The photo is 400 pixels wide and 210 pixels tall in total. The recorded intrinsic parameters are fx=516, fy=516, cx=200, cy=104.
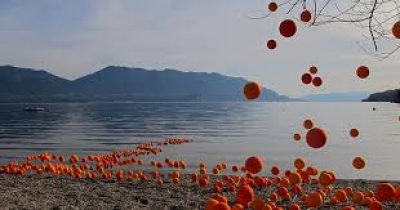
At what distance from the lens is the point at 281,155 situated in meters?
37.7

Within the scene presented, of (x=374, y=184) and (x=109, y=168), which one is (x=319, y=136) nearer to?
(x=374, y=184)

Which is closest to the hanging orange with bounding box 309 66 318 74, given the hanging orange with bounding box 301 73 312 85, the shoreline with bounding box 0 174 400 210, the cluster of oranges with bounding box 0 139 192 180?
the hanging orange with bounding box 301 73 312 85

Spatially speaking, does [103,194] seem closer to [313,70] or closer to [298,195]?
[298,195]

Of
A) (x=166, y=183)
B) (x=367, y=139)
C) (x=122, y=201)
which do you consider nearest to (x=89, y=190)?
(x=122, y=201)

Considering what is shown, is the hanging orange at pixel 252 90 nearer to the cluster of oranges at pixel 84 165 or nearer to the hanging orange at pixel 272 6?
the hanging orange at pixel 272 6

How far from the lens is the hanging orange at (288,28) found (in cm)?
613

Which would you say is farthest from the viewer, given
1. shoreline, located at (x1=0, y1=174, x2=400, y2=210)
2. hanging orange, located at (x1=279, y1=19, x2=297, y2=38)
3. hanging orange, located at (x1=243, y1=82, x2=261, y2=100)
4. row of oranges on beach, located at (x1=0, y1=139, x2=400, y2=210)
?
shoreline, located at (x1=0, y1=174, x2=400, y2=210)

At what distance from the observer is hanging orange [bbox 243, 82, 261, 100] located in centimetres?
644

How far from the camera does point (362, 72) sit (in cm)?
669

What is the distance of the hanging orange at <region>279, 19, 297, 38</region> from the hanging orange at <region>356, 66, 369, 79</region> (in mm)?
1203

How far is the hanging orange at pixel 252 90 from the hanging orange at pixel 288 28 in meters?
0.77

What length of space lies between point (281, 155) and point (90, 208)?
25.6 meters

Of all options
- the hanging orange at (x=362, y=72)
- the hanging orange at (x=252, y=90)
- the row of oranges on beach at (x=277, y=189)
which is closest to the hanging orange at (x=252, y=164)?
the row of oranges on beach at (x=277, y=189)

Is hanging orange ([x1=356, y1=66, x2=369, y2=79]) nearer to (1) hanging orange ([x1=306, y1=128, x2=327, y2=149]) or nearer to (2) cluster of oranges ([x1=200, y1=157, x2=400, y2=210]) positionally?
(1) hanging orange ([x1=306, y1=128, x2=327, y2=149])
